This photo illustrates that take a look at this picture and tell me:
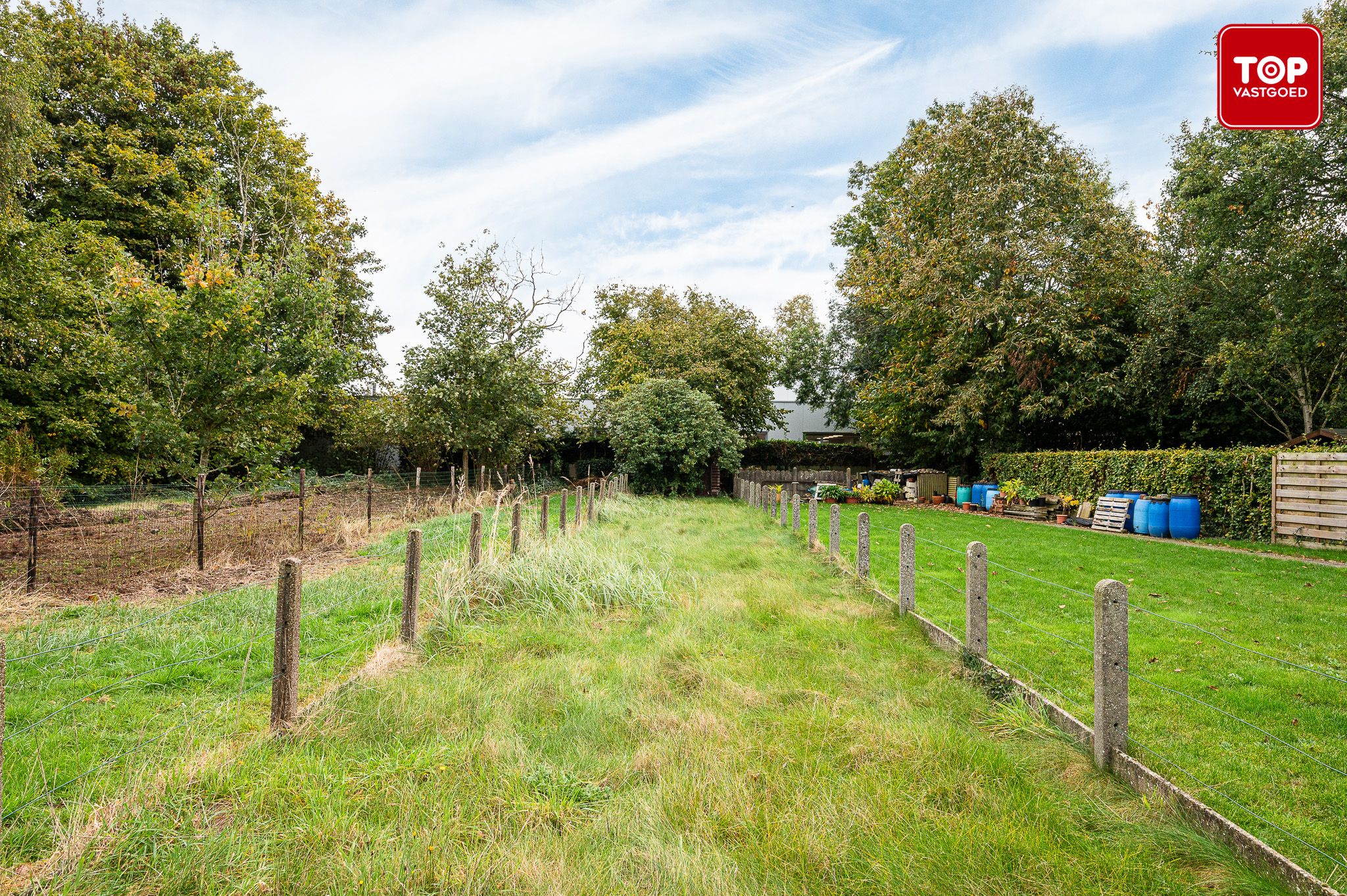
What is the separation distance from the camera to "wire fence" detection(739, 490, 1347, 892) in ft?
9.41

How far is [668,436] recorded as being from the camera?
24203 mm

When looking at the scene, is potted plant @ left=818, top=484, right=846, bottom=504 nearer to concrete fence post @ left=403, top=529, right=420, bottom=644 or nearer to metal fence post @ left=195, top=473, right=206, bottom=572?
metal fence post @ left=195, top=473, right=206, bottom=572

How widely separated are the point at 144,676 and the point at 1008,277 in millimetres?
22827

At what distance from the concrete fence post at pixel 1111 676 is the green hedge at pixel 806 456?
3123 cm

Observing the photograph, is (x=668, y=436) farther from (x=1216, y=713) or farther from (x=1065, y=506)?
(x=1216, y=713)

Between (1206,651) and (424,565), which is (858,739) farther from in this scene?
(424,565)

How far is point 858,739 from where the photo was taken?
11.7 feet

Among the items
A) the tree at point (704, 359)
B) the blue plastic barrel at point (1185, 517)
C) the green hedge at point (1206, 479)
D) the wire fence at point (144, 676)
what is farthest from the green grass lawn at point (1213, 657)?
the tree at point (704, 359)

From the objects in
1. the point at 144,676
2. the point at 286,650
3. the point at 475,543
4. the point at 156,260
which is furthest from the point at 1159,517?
the point at 156,260

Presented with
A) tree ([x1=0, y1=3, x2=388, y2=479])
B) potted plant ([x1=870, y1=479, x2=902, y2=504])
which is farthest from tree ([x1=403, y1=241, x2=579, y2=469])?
potted plant ([x1=870, y1=479, x2=902, y2=504])

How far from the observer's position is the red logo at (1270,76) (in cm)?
1003

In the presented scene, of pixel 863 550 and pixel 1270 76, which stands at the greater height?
pixel 1270 76

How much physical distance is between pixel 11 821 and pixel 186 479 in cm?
1029

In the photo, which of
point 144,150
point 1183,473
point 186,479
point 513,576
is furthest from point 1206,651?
point 144,150
